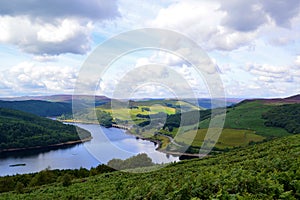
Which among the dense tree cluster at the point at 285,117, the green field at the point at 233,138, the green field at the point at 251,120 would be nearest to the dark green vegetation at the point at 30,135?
the green field at the point at 233,138

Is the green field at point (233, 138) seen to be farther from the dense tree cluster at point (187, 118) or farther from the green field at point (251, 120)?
the dense tree cluster at point (187, 118)

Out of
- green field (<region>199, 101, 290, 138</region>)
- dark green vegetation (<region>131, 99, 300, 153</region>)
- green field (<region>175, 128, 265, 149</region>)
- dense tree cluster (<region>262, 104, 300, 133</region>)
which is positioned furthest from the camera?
dense tree cluster (<region>262, 104, 300, 133</region>)

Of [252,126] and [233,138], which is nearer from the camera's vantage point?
[233,138]

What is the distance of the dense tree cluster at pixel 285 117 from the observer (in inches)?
5177

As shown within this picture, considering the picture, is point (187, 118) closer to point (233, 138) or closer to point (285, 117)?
point (233, 138)

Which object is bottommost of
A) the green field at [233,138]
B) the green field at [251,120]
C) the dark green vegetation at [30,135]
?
the dark green vegetation at [30,135]

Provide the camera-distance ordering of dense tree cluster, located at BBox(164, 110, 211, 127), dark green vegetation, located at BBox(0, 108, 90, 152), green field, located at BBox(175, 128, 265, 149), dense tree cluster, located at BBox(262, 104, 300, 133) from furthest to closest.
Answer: dark green vegetation, located at BBox(0, 108, 90, 152) < dense tree cluster, located at BBox(262, 104, 300, 133) < green field, located at BBox(175, 128, 265, 149) < dense tree cluster, located at BBox(164, 110, 211, 127)

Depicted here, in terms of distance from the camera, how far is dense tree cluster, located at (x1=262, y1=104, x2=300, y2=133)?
13150cm

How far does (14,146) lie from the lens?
142 meters

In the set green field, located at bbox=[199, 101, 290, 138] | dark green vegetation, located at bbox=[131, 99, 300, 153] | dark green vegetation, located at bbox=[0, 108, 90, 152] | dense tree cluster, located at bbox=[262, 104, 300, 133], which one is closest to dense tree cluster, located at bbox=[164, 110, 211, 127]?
dark green vegetation, located at bbox=[131, 99, 300, 153]

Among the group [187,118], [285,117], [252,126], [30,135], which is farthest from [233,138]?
[30,135]

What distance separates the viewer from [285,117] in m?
143

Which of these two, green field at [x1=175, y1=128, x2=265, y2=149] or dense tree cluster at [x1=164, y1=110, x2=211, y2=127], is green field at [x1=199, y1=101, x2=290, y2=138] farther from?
dense tree cluster at [x1=164, y1=110, x2=211, y2=127]

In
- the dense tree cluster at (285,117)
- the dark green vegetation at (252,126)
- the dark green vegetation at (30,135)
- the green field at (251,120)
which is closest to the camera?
the dark green vegetation at (252,126)
